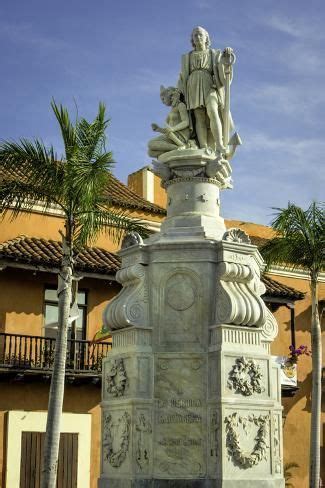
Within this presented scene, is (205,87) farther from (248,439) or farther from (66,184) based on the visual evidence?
(66,184)

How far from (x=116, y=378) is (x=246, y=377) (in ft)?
5.08

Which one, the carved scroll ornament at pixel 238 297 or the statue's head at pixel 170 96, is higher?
the statue's head at pixel 170 96

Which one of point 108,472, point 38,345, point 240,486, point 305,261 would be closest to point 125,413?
point 108,472

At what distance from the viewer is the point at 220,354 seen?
10359 mm

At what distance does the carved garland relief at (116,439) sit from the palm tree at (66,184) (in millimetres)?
5871

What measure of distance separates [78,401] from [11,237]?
5.44 m

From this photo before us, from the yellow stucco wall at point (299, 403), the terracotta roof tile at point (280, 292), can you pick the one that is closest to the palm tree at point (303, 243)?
the terracotta roof tile at point (280, 292)

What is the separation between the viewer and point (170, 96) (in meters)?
12.2

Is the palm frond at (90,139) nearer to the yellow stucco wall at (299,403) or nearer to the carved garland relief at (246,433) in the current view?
the carved garland relief at (246,433)

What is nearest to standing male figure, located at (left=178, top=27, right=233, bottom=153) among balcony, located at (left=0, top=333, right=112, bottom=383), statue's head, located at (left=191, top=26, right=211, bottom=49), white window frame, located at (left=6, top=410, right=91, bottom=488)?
statue's head, located at (left=191, top=26, right=211, bottom=49)

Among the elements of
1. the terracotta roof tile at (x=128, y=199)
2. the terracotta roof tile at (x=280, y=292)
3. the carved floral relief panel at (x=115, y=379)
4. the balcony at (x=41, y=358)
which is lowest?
the carved floral relief panel at (x=115, y=379)

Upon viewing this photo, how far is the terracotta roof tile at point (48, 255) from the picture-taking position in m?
25.4

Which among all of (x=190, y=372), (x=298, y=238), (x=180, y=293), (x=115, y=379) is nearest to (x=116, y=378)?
(x=115, y=379)

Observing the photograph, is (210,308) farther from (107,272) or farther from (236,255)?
(107,272)
